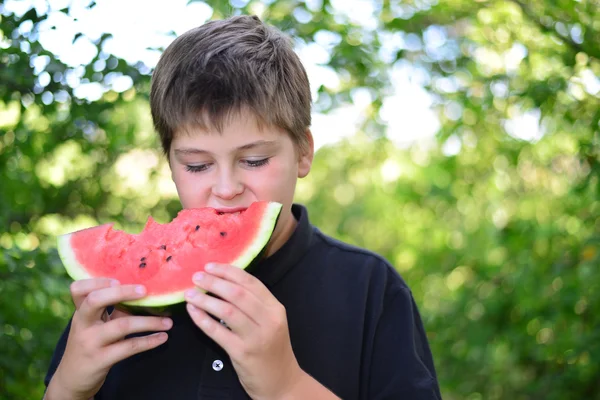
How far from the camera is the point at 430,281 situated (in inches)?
197

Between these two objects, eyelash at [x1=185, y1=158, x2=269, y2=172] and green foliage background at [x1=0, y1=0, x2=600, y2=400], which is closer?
eyelash at [x1=185, y1=158, x2=269, y2=172]

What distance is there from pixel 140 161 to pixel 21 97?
6.60 ft

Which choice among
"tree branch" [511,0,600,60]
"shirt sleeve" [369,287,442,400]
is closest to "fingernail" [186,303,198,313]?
"shirt sleeve" [369,287,442,400]

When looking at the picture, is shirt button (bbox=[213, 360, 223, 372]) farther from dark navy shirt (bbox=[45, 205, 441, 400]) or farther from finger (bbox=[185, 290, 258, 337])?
finger (bbox=[185, 290, 258, 337])

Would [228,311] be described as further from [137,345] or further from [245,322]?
[137,345]

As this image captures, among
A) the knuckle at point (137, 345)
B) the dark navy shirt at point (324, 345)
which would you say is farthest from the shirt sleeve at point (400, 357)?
the knuckle at point (137, 345)

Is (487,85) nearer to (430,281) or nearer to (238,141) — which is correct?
(430,281)

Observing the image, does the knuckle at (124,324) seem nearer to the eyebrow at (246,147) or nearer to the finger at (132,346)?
the finger at (132,346)

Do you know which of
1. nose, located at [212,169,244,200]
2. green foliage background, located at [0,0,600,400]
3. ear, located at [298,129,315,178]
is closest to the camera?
nose, located at [212,169,244,200]

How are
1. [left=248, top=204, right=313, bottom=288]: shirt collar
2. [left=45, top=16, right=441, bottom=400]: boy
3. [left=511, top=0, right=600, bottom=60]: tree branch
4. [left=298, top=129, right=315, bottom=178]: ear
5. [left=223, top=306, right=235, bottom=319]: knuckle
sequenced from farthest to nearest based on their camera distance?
[left=511, top=0, right=600, bottom=60]: tree branch, [left=298, top=129, right=315, bottom=178]: ear, [left=248, top=204, right=313, bottom=288]: shirt collar, [left=45, top=16, right=441, bottom=400]: boy, [left=223, top=306, right=235, bottom=319]: knuckle

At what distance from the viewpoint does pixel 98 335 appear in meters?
1.57

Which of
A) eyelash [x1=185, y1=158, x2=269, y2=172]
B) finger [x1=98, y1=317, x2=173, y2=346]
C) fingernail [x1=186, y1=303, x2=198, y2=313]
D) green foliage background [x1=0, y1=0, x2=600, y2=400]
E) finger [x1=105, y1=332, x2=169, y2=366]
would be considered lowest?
green foliage background [x1=0, y1=0, x2=600, y2=400]

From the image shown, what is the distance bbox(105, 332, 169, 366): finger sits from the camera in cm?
156

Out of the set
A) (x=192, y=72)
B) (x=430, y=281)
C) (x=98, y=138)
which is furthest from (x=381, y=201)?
(x=192, y=72)
